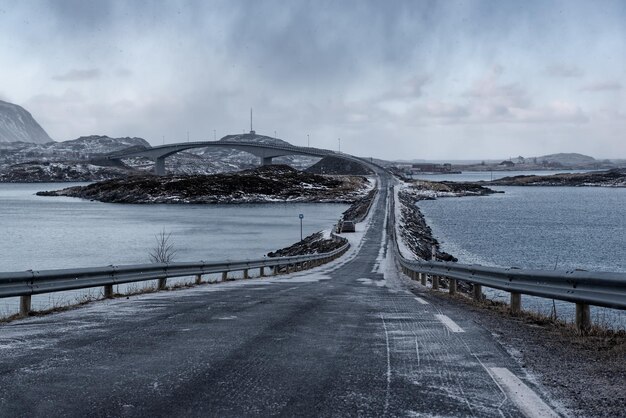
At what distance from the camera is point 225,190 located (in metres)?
151

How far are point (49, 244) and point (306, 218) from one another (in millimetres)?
46924

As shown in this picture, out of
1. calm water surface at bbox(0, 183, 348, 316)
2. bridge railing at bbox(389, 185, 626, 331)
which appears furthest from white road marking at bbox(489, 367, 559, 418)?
calm water surface at bbox(0, 183, 348, 316)

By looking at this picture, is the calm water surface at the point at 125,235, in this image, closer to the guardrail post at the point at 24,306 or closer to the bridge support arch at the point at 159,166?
Answer: the guardrail post at the point at 24,306

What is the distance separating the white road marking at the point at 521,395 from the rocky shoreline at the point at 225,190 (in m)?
129

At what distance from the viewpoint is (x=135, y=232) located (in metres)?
71.5

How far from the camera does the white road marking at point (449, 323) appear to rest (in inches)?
340

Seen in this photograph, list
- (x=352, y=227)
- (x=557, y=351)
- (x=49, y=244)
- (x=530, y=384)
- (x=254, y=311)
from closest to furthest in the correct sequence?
(x=530, y=384) < (x=557, y=351) < (x=254, y=311) < (x=49, y=244) < (x=352, y=227)

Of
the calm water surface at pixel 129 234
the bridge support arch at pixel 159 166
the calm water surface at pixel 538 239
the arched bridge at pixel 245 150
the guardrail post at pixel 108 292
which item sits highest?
the arched bridge at pixel 245 150

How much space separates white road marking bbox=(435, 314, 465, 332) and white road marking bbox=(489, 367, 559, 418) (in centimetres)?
251

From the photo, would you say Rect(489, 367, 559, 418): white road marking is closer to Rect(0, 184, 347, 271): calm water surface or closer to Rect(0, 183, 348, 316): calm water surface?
Rect(0, 183, 348, 316): calm water surface

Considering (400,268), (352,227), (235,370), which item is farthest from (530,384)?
(352,227)

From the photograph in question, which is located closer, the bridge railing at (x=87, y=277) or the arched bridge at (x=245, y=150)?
the bridge railing at (x=87, y=277)

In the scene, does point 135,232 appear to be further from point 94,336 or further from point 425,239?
point 94,336

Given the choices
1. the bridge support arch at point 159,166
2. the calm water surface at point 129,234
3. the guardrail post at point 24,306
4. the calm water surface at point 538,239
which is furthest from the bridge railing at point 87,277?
the bridge support arch at point 159,166
